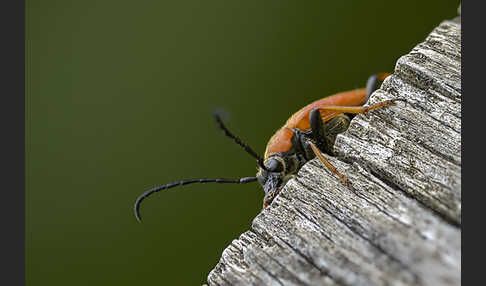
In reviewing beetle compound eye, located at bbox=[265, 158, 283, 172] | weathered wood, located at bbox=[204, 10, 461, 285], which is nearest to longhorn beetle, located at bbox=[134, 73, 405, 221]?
beetle compound eye, located at bbox=[265, 158, 283, 172]

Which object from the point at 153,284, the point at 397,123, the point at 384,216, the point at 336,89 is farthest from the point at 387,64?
the point at 384,216

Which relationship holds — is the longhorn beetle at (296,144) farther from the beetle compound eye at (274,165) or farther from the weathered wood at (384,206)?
the weathered wood at (384,206)

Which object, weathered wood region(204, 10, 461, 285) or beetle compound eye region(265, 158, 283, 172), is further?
beetle compound eye region(265, 158, 283, 172)

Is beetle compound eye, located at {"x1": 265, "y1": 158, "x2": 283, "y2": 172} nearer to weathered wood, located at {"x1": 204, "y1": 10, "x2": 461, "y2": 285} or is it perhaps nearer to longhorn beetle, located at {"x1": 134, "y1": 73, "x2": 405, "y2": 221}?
longhorn beetle, located at {"x1": 134, "y1": 73, "x2": 405, "y2": 221}

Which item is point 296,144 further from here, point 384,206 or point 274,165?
point 384,206

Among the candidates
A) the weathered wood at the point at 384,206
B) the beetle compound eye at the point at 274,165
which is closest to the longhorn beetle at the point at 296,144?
the beetle compound eye at the point at 274,165

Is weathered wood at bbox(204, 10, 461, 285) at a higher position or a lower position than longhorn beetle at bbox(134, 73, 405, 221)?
higher

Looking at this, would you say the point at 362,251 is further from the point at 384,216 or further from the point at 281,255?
the point at 281,255
